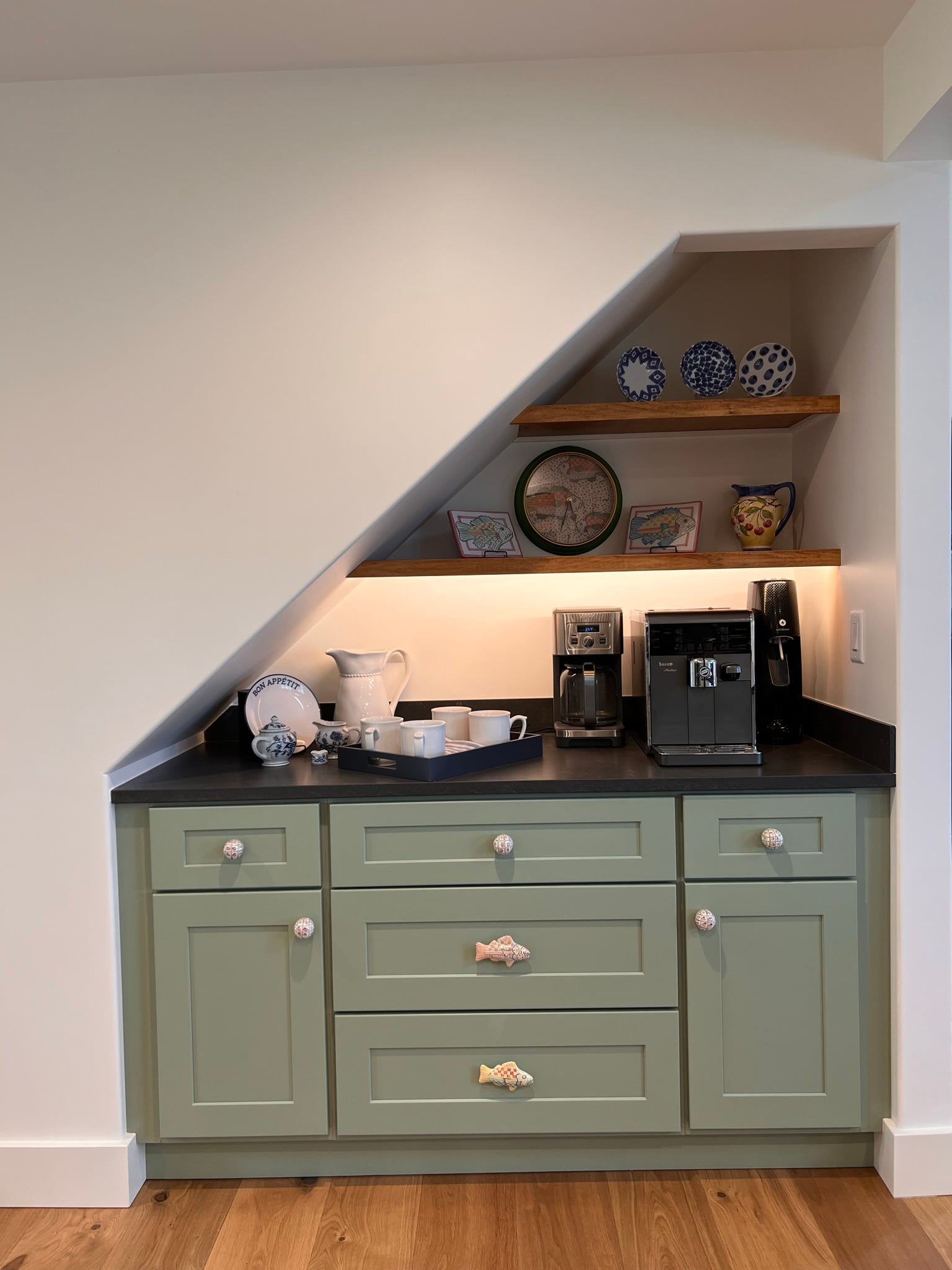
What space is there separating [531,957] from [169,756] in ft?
3.40

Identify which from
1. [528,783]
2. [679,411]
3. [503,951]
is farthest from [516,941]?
[679,411]

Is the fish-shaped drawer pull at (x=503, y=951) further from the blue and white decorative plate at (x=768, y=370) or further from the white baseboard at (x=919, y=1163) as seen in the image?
the blue and white decorative plate at (x=768, y=370)

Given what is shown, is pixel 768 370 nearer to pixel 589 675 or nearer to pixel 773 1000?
pixel 589 675

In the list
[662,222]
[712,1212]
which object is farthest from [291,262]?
[712,1212]

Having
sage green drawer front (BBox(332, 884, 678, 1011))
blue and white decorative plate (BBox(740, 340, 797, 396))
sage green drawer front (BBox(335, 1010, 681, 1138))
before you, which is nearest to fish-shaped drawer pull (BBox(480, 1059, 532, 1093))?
sage green drawer front (BBox(335, 1010, 681, 1138))

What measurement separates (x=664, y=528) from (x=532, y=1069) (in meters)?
1.38

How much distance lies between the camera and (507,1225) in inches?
77.4

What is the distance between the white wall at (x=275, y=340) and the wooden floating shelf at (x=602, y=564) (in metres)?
0.26

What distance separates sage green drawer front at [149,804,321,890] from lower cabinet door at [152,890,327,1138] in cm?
3

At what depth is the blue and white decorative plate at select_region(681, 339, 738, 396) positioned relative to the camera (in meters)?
2.42

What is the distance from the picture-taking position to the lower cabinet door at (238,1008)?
209 cm

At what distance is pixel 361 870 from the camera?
2082 millimetres

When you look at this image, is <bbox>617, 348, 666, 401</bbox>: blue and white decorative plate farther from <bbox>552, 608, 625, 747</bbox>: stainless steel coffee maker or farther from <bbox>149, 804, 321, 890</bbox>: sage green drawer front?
<bbox>149, 804, 321, 890</bbox>: sage green drawer front

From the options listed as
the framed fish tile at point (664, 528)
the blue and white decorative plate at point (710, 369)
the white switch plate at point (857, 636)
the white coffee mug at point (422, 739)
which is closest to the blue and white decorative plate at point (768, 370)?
the blue and white decorative plate at point (710, 369)
